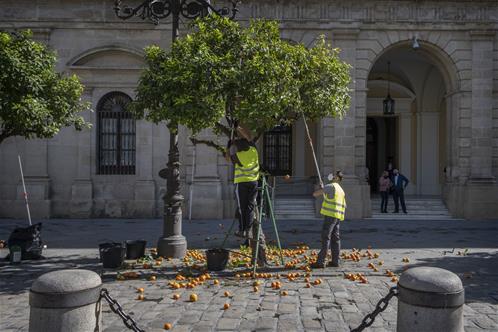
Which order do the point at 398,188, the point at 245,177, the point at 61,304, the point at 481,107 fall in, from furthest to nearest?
the point at 398,188 → the point at 481,107 → the point at 245,177 → the point at 61,304

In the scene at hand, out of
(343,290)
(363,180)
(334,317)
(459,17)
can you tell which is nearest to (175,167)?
(343,290)

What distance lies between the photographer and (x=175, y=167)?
929cm

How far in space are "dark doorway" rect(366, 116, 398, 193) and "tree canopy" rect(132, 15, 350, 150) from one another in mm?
14998

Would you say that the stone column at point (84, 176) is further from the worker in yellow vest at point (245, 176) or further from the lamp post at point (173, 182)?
the worker in yellow vest at point (245, 176)

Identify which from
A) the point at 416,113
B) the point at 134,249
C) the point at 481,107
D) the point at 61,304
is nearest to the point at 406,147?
the point at 416,113

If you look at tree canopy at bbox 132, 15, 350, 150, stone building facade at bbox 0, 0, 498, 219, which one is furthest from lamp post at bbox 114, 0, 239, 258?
stone building facade at bbox 0, 0, 498, 219

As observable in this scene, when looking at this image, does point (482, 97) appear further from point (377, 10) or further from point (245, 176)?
point (245, 176)

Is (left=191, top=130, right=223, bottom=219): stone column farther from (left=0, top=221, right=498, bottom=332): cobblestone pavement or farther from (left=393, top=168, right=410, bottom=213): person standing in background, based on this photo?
(left=393, top=168, right=410, bottom=213): person standing in background

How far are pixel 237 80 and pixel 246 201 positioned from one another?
1.96 meters

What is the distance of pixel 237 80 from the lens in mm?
7219

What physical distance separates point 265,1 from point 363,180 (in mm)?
6501

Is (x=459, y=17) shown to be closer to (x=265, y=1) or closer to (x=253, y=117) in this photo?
(x=265, y=1)

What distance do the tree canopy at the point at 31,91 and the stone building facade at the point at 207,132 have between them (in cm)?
614

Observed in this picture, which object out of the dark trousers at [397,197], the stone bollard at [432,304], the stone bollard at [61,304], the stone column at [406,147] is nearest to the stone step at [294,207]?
the dark trousers at [397,197]
